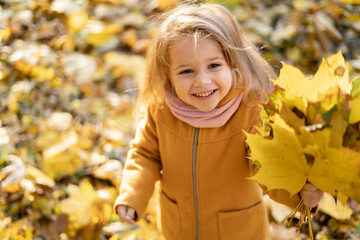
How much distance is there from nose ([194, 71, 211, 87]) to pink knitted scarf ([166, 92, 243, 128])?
5.1 inches

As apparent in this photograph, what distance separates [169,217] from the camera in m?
1.52

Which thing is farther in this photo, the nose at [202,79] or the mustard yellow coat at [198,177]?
the mustard yellow coat at [198,177]

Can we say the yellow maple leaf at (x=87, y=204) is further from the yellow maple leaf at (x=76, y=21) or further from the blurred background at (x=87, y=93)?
the yellow maple leaf at (x=76, y=21)

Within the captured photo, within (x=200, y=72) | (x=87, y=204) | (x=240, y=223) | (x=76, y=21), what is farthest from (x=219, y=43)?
(x=76, y=21)

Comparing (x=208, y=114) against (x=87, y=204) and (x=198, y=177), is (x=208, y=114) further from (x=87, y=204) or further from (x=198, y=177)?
(x=87, y=204)

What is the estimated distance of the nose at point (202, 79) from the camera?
46.5 inches

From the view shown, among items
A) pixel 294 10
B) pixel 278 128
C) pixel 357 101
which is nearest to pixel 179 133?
pixel 278 128

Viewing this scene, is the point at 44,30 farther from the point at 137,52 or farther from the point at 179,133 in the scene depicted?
the point at 179,133

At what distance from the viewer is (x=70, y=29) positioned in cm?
313

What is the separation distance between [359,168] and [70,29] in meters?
2.83

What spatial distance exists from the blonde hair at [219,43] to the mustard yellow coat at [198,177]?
96mm

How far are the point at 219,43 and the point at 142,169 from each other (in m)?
0.59

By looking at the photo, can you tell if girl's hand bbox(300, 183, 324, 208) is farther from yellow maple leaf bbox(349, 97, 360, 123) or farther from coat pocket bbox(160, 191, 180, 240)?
coat pocket bbox(160, 191, 180, 240)

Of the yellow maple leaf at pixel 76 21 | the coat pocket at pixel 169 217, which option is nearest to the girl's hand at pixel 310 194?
the coat pocket at pixel 169 217
